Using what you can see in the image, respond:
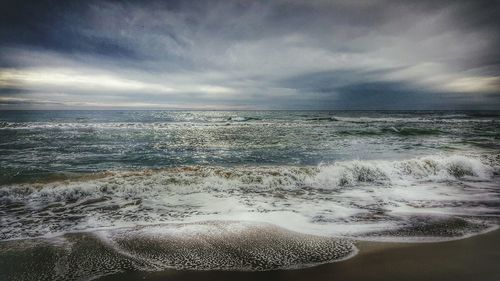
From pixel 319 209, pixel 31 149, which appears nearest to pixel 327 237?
pixel 319 209

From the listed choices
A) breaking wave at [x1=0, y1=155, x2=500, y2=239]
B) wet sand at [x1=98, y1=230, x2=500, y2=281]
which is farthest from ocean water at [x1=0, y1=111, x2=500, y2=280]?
wet sand at [x1=98, y1=230, x2=500, y2=281]

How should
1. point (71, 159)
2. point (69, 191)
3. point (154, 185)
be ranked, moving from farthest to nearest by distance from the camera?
1. point (71, 159)
2. point (154, 185)
3. point (69, 191)

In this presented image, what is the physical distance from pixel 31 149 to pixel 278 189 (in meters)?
14.2

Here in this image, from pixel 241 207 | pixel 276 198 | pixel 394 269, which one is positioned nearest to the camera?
pixel 394 269

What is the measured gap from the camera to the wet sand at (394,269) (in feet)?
11.3

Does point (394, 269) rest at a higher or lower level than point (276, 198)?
higher

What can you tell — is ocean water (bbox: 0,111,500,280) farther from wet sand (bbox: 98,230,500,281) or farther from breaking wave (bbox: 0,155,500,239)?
wet sand (bbox: 98,230,500,281)

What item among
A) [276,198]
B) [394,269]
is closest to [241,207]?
[276,198]

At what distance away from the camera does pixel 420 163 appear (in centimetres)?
1054

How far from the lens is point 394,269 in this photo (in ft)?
11.9

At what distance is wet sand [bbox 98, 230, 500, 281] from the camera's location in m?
3.46

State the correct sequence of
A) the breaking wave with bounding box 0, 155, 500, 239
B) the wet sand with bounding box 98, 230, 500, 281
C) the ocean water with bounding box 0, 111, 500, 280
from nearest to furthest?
the wet sand with bounding box 98, 230, 500, 281
the ocean water with bounding box 0, 111, 500, 280
the breaking wave with bounding box 0, 155, 500, 239

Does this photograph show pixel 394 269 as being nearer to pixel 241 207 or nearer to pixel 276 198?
pixel 241 207

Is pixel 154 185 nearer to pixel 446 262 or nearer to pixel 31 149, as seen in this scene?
pixel 446 262
